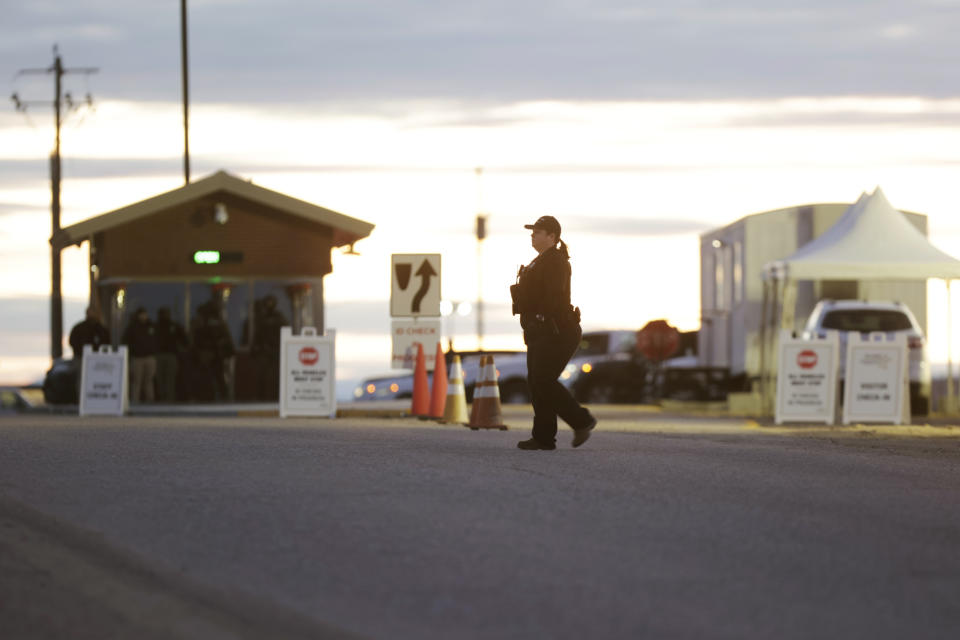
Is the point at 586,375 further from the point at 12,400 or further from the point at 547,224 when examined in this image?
the point at 547,224

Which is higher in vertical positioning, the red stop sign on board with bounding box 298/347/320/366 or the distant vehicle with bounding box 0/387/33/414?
the red stop sign on board with bounding box 298/347/320/366

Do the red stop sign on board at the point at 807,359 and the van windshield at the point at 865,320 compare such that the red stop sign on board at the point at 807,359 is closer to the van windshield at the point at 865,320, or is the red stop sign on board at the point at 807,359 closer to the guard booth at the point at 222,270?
the van windshield at the point at 865,320

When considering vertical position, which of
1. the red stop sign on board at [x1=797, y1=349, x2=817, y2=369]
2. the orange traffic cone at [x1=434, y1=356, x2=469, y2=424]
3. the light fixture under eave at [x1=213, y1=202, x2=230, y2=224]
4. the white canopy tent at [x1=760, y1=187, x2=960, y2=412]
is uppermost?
the light fixture under eave at [x1=213, y1=202, x2=230, y2=224]

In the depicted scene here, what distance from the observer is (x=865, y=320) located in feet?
93.3

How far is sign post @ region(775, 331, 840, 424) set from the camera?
24.7 meters

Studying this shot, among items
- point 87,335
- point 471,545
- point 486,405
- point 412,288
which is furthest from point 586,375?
point 471,545

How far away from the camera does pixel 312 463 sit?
1245 centimetres

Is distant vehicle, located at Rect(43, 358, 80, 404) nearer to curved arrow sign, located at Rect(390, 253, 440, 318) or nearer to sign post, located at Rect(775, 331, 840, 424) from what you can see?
curved arrow sign, located at Rect(390, 253, 440, 318)

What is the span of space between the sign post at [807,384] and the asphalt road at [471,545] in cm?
1100

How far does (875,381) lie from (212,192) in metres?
12.0

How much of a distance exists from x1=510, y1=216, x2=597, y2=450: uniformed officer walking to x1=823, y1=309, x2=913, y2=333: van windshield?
14846 millimetres

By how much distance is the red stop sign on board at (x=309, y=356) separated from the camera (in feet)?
80.8

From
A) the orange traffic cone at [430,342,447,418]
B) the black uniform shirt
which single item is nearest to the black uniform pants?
the black uniform shirt

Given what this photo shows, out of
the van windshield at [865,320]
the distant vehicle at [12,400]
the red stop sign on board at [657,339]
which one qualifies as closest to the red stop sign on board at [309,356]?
the distant vehicle at [12,400]
